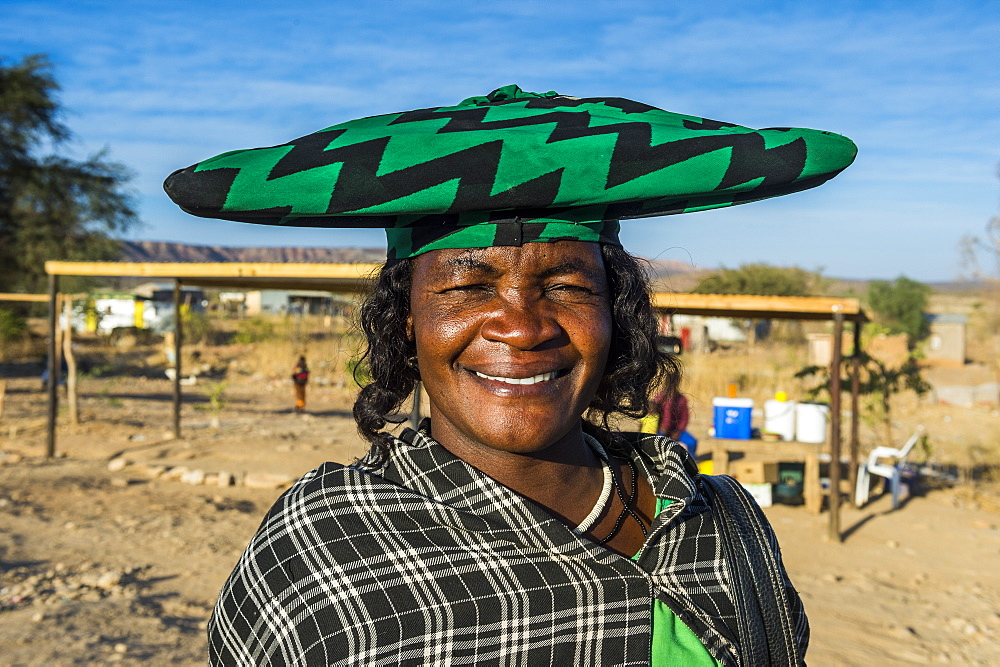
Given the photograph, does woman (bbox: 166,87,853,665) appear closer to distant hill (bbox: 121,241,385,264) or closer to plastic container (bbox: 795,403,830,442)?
plastic container (bbox: 795,403,830,442)

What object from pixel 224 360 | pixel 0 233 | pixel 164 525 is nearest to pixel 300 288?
pixel 164 525

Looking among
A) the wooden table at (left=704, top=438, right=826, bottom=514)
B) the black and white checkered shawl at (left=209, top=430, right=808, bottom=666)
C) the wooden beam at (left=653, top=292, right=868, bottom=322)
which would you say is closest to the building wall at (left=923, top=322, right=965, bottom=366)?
the wooden table at (left=704, top=438, right=826, bottom=514)

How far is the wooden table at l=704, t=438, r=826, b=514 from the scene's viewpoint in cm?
844

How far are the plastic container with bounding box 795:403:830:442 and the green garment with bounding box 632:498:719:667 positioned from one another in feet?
30.7

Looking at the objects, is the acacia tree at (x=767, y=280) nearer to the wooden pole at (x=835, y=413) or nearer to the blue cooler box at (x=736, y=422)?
the blue cooler box at (x=736, y=422)

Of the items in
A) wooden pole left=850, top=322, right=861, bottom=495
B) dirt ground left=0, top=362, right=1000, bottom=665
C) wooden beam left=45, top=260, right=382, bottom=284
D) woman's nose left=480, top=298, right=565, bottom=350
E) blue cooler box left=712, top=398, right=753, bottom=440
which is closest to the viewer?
woman's nose left=480, top=298, right=565, bottom=350

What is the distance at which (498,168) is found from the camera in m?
1.14

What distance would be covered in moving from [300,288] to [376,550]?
8.37 meters

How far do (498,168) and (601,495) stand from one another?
69cm

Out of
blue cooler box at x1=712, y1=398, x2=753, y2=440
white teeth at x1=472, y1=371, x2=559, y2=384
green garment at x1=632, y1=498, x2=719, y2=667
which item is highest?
white teeth at x1=472, y1=371, x2=559, y2=384

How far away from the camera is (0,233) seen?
23.3 metres

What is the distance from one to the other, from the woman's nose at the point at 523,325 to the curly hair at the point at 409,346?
0.17 metres

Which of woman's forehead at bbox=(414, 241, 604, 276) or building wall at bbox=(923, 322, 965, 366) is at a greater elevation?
woman's forehead at bbox=(414, 241, 604, 276)

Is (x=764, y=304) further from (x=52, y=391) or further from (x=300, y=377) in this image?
(x=300, y=377)
